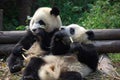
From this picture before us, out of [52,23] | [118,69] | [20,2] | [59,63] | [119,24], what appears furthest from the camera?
[20,2]

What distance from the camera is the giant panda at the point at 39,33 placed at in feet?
16.6

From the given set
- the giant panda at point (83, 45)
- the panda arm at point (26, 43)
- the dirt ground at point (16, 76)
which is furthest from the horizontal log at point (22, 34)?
the giant panda at point (83, 45)

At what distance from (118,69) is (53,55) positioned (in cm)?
162

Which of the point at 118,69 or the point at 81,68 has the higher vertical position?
→ the point at 81,68

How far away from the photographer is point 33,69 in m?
4.64

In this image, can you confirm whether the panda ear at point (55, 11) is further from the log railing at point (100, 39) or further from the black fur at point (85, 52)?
the log railing at point (100, 39)

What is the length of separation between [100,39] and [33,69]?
2538 mm

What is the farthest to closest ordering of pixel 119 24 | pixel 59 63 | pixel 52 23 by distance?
1. pixel 119 24
2. pixel 52 23
3. pixel 59 63

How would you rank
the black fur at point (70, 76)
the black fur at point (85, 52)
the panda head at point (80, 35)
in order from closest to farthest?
1. the black fur at point (70, 76)
2. the black fur at point (85, 52)
3. the panda head at point (80, 35)

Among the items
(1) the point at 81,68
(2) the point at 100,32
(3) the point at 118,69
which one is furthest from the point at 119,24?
(1) the point at 81,68

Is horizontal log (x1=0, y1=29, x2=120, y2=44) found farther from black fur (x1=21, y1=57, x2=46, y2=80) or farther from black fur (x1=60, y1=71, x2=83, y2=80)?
black fur (x1=60, y1=71, x2=83, y2=80)

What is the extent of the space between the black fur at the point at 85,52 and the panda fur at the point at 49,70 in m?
0.18

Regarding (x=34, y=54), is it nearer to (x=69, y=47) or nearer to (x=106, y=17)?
(x=69, y=47)

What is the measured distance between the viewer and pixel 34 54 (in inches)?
203
